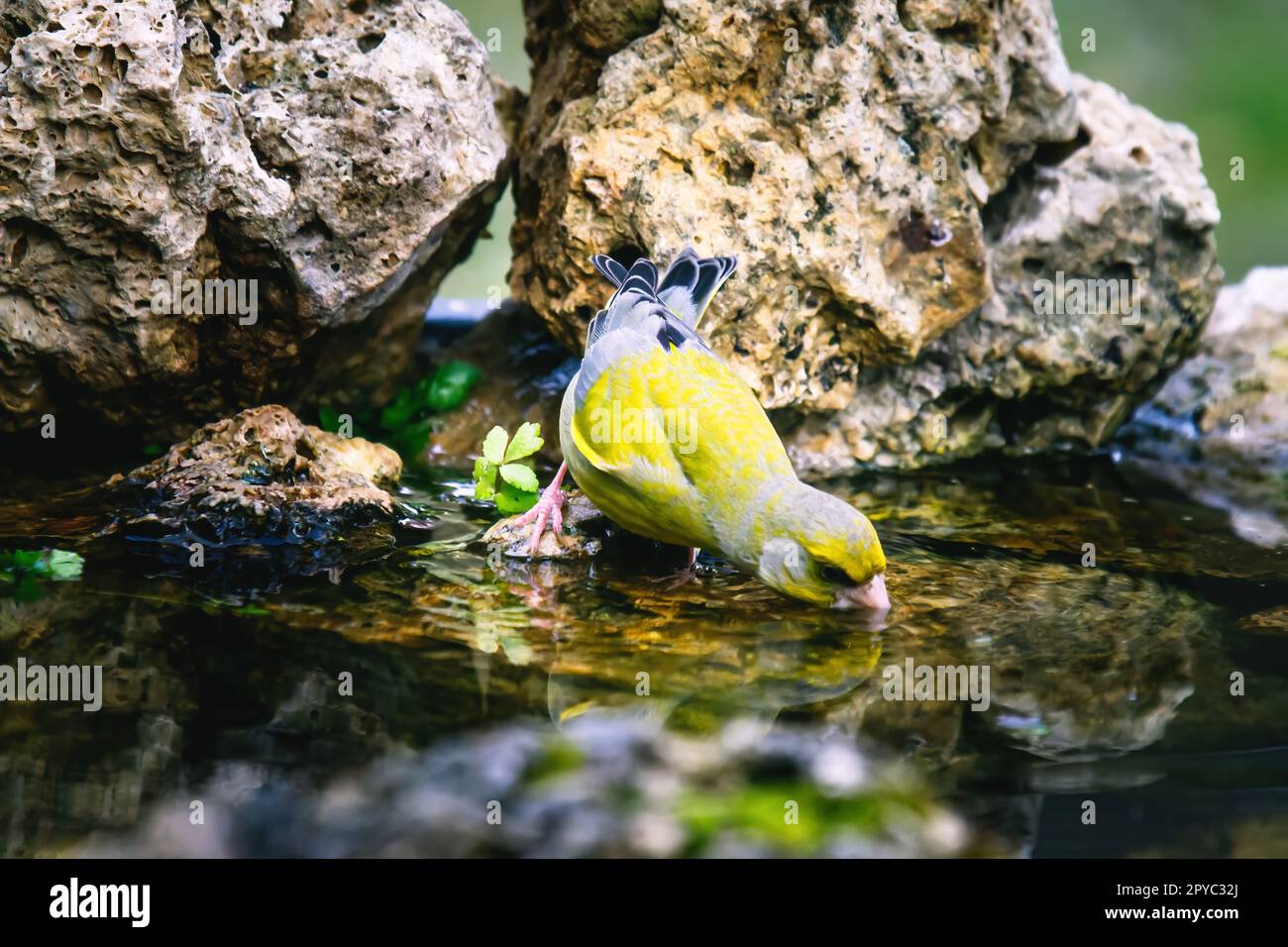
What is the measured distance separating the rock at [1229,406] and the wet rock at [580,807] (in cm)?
470

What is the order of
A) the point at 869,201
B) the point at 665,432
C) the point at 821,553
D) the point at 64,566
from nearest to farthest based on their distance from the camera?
the point at 821,553 < the point at 64,566 < the point at 665,432 < the point at 869,201

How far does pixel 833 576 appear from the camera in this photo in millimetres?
4199

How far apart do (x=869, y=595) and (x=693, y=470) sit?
81cm

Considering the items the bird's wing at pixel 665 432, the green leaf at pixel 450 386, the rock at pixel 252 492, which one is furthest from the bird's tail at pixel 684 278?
the green leaf at pixel 450 386

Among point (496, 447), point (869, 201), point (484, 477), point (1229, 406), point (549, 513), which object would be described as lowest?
point (549, 513)

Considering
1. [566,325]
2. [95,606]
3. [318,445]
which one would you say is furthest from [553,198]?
[95,606]

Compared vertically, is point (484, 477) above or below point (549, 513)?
above

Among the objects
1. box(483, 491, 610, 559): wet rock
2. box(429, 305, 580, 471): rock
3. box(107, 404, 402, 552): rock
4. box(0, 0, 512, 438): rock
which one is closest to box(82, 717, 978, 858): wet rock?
box(483, 491, 610, 559): wet rock

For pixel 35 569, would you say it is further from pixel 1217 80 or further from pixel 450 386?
pixel 1217 80

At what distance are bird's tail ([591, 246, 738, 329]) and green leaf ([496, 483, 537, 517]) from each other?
3.34ft

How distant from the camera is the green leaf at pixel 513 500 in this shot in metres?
5.25

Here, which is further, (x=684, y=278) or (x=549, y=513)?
(x=684, y=278)

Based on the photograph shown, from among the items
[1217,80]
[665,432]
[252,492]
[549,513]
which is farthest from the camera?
[1217,80]

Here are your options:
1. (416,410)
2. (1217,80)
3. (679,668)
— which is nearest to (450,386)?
(416,410)
